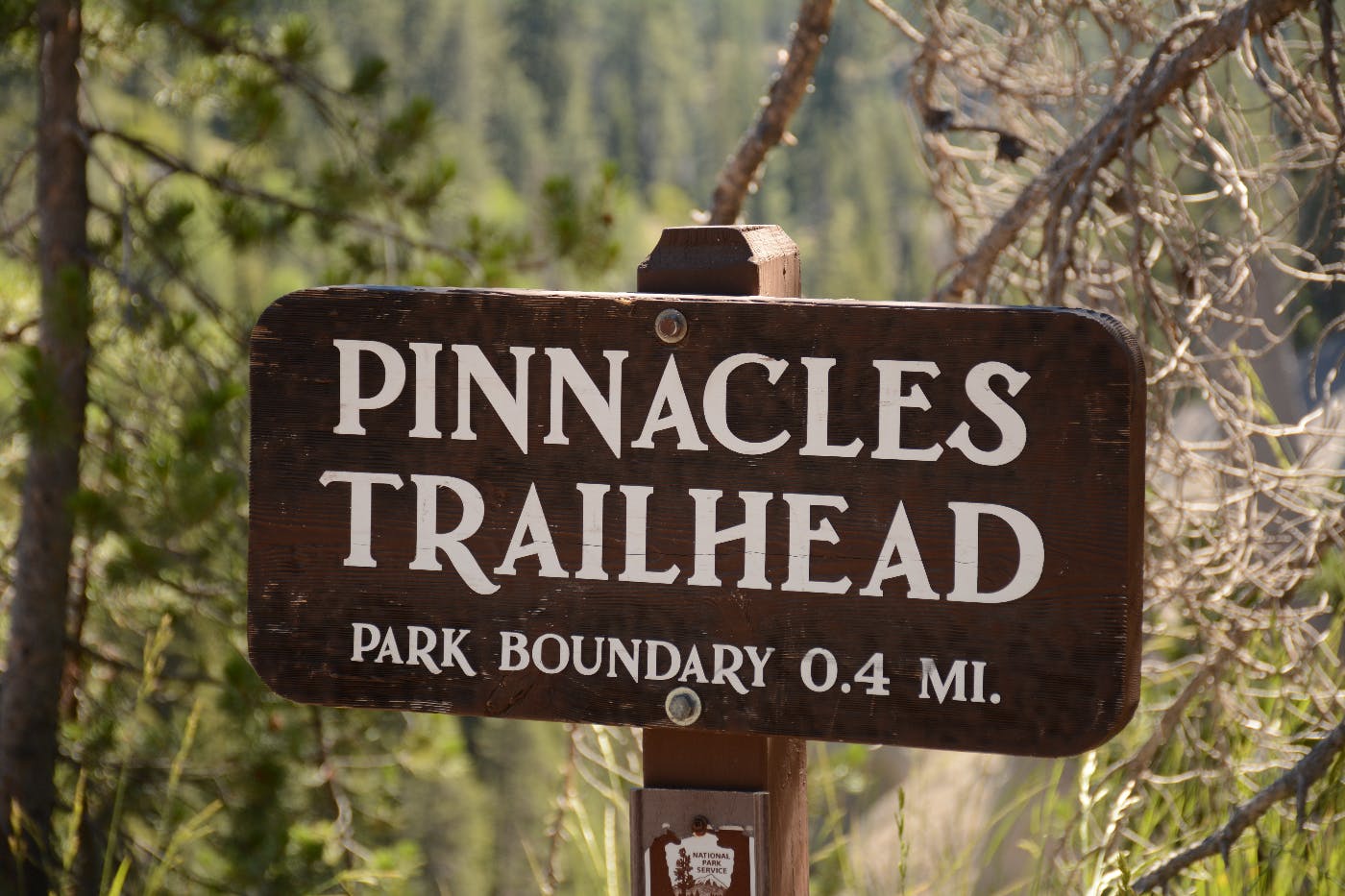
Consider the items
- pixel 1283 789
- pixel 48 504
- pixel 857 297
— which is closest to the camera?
pixel 1283 789

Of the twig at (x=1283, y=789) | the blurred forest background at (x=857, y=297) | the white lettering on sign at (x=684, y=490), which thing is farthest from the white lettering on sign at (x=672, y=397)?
the twig at (x=1283, y=789)

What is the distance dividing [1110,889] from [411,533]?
1138 mm

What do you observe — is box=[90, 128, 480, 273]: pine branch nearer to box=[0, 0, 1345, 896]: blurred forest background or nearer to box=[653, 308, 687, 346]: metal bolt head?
box=[0, 0, 1345, 896]: blurred forest background

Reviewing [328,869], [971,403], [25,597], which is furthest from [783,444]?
[328,869]

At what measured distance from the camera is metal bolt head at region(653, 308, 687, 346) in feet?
3.90

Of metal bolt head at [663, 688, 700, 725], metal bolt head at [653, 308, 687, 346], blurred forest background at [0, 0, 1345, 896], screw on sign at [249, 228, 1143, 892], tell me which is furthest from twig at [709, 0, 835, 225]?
metal bolt head at [663, 688, 700, 725]

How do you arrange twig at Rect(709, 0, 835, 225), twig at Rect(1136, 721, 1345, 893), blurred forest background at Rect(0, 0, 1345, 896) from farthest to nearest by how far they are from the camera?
twig at Rect(709, 0, 835, 225), blurred forest background at Rect(0, 0, 1345, 896), twig at Rect(1136, 721, 1345, 893)

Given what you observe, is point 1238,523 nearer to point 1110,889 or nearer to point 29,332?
point 1110,889

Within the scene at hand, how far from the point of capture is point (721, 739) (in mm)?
1275

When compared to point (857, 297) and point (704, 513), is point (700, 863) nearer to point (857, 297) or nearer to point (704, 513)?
point (704, 513)

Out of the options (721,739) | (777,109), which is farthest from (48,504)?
(721,739)

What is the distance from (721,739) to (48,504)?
281cm

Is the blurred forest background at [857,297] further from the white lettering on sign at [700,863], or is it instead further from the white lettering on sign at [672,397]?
the white lettering on sign at [672,397]

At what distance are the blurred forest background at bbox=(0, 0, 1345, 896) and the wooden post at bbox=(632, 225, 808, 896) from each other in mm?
175
